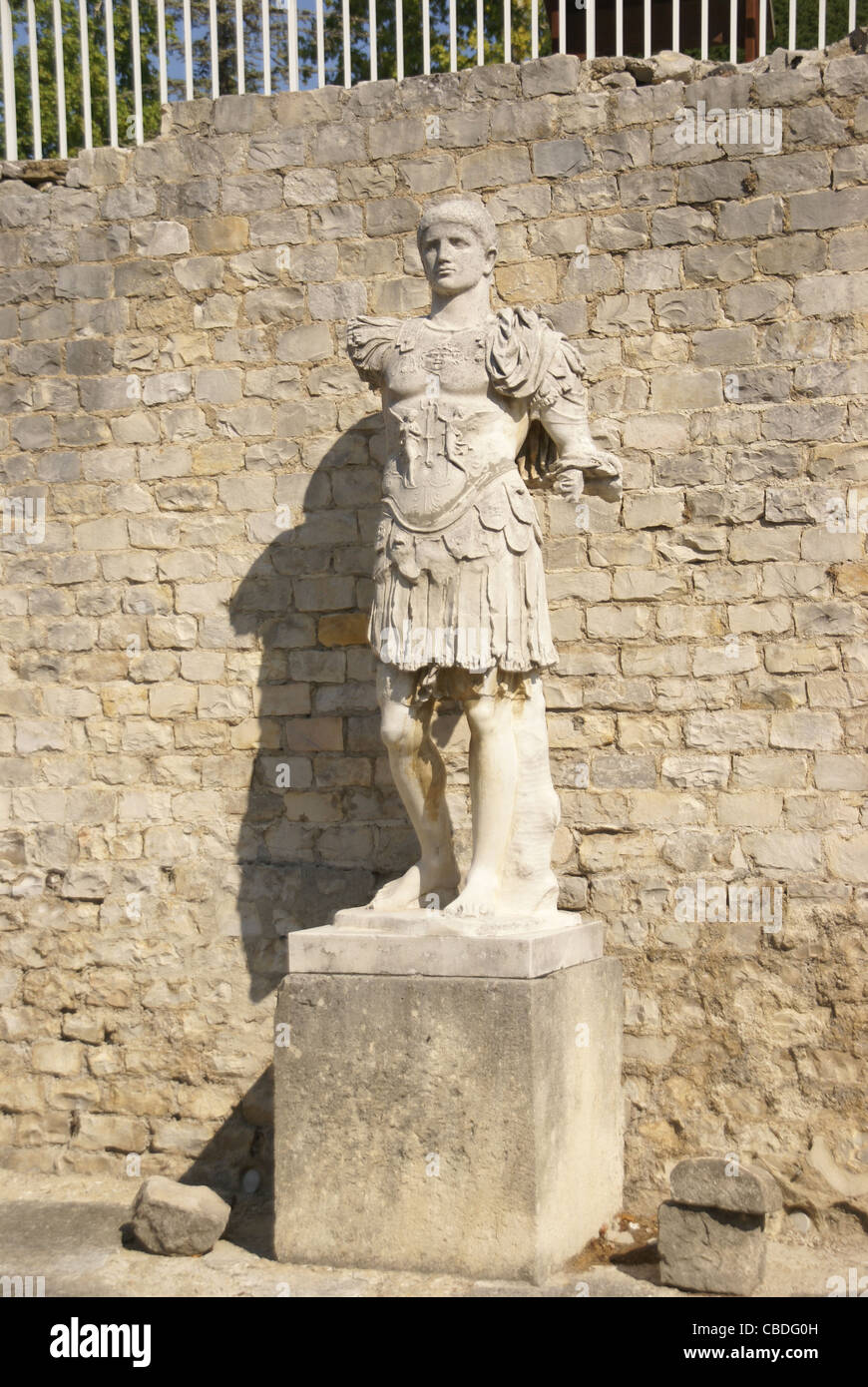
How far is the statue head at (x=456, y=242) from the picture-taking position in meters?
4.64

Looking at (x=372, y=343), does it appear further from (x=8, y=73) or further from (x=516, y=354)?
(x=8, y=73)

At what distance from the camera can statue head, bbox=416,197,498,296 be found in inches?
183

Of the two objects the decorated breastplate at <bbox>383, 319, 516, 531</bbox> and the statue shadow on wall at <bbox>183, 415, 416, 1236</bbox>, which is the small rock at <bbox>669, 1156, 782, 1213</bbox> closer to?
the statue shadow on wall at <bbox>183, 415, 416, 1236</bbox>

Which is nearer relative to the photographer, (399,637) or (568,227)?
(399,637)

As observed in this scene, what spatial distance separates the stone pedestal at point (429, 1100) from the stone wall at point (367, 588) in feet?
3.00

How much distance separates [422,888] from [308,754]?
115cm

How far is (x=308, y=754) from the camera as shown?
578cm

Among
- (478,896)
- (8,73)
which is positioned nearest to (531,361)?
(478,896)

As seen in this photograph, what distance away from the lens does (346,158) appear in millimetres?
5844

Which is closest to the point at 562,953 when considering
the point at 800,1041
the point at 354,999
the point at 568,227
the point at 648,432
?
the point at 354,999

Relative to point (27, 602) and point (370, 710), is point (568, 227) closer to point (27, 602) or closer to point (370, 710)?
point (370, 710)

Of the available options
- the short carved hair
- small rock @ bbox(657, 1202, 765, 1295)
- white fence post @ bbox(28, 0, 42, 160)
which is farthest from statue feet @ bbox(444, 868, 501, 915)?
white fence post @ bbox(28, 0, 42, 160)

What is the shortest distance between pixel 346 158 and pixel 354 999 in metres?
3.33

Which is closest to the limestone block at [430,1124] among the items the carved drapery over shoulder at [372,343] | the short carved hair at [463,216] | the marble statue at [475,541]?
the marble statue at [475,541]
